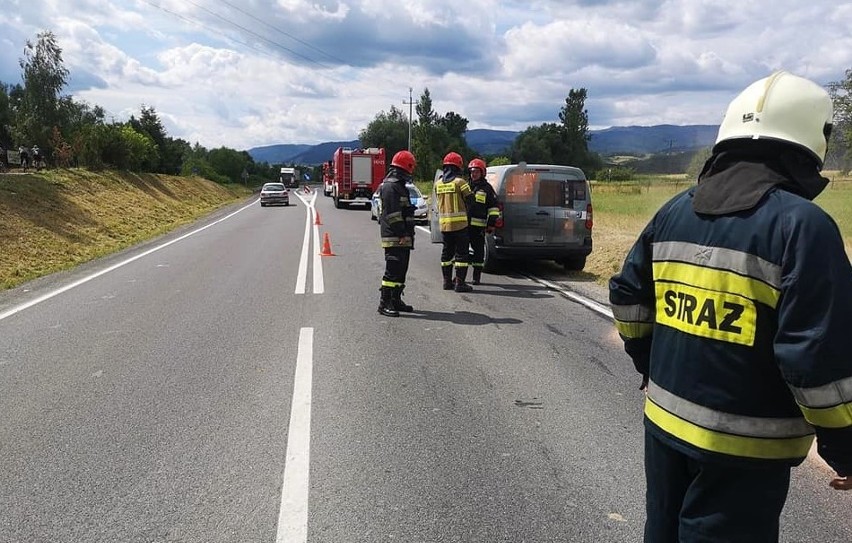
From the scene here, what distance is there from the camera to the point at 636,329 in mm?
2295

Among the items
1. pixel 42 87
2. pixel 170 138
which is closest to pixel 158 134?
pixel 170 138

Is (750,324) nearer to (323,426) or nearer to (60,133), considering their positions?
(323,426)

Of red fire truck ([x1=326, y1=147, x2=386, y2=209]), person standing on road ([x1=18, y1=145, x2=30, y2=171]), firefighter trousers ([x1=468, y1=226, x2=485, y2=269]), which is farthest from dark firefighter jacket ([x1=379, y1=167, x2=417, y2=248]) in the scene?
person standing on road ([x1=18, y1=145, x2=30, y2=171])

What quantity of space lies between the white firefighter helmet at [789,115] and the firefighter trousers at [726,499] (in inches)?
35.8

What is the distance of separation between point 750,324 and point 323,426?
10.5 ft

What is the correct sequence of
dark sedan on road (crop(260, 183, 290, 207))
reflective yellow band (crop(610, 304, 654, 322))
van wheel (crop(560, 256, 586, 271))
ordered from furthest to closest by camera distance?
dark sedan on road (crop(260, 183, 290, 207))
van wheel (crop(560, 256, 586, 271))
reflective yellow band (crop(610, 304, 654, 322))

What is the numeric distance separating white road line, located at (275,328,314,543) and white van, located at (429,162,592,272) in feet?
19.1

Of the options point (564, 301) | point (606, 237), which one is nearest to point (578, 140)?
point (606, 237)

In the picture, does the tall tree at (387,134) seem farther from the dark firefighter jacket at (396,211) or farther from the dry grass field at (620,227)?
the dark firefighter jacket at (396,211)

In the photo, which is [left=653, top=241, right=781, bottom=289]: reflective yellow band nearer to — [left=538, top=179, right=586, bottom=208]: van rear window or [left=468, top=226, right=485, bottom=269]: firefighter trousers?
[left=468, top=226, right=485, bottom=269]: firefighter trousers

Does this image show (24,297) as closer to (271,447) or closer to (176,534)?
(271,447)

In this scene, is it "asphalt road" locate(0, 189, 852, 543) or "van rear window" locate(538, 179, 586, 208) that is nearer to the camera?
"asphalt road" locate(0, 189, 852, 543)

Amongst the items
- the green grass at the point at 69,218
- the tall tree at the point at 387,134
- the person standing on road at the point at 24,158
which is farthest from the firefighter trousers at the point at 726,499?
the tall tree at the point at 387,134

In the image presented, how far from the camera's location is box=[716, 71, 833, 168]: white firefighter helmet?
185cm
